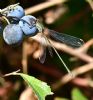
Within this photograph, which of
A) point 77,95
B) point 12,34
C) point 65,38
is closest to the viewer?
point 12,34

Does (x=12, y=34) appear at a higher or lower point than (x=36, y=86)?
higher

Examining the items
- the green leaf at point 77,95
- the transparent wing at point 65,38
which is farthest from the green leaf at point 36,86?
the green leaf at point 77,95

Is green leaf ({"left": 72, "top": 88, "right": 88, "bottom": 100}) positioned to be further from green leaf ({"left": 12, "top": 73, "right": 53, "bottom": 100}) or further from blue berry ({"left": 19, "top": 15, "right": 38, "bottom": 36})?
blue berry ({"left": 19, "top": 15, "right": 38, "bottom": 36})

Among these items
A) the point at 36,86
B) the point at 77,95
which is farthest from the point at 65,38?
the point at 77,95

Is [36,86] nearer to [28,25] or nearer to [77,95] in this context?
[28,25]

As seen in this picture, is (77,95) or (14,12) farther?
(77,95)

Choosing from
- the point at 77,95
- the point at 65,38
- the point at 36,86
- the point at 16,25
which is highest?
the point at 16,25

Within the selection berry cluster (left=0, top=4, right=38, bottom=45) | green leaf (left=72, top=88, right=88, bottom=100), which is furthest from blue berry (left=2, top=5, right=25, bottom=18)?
green leaf (left=72, top=88, right=88, bottom=100)

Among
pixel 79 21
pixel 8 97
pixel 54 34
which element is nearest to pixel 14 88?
pixel 8 97
